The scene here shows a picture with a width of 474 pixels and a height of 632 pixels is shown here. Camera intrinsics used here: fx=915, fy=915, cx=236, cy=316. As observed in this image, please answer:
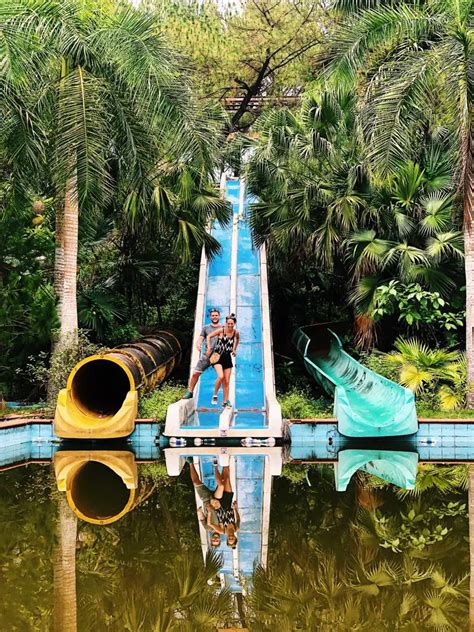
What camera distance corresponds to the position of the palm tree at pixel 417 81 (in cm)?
1488

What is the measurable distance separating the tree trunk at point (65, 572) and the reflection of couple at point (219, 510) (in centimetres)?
119

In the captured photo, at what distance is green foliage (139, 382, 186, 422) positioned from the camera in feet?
49.7

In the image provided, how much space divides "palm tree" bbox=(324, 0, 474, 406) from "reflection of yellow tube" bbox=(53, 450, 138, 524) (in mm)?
6266

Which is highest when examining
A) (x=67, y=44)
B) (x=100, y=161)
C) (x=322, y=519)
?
(x=67, y=44)

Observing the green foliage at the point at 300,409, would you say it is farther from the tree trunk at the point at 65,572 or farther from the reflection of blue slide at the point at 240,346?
the tree trunk at the point at 65,572

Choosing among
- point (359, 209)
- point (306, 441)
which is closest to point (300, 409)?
point (306, 441)

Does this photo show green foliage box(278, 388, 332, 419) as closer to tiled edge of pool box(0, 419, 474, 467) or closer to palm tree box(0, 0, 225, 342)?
tiled edge of pool box(0, 419, 474, 467)

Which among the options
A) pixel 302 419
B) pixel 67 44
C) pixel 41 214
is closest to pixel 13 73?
pixel 67 44

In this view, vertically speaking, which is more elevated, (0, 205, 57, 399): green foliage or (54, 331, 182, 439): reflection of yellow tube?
(0, 205, 57, 399): green foliage

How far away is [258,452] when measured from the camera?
1330 centimetres

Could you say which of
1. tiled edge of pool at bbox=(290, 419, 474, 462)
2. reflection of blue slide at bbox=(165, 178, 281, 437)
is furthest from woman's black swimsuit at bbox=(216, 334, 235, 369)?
tiled edge of pool at bbox=(290, 419, 474, 462)

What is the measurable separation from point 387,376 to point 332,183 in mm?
4353

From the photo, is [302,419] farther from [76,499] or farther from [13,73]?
[13,73]

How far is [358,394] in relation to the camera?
16469mm
